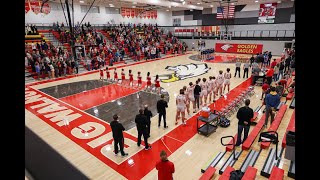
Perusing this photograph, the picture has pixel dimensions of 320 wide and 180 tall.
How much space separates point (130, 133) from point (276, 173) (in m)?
5.12

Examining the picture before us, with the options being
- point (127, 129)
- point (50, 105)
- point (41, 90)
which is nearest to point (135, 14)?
point (41, 90)

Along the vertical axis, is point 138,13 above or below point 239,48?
above

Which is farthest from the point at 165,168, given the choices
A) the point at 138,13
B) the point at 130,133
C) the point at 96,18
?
the point at 138,13

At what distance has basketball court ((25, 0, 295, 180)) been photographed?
604 cm

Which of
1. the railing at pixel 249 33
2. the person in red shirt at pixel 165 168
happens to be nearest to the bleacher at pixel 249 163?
the person in red shirt at pixel 165 168

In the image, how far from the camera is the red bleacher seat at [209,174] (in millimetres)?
5309

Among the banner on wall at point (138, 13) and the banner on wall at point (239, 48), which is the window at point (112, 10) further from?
the banner on wall at point (239, 48)

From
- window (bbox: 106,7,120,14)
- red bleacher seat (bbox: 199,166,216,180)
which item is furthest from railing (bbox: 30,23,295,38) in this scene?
red bleacher seat (bbox: 199,166,216,180)

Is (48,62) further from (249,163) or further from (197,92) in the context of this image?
(249,163)

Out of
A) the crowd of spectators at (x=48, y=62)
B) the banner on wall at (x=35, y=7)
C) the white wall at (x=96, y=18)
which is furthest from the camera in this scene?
the white wall at (x=96, y=18)

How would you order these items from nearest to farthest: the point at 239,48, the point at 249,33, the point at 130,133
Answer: the point at 130,133 < the point at 239,48 < the point at 249,33

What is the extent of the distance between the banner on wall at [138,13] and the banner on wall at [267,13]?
59.9 ft

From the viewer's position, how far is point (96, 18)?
31344mm
